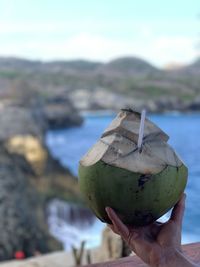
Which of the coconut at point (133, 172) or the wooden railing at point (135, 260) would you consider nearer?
the coconut at point (133, 172)

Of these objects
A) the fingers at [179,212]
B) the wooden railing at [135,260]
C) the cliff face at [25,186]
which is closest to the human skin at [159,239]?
the fingers at [179,212]

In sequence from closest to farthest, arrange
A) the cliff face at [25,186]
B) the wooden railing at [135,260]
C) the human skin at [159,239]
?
the human skin at [159,239] → the wooden railing at [135,260] → the cliff face at [25,186]

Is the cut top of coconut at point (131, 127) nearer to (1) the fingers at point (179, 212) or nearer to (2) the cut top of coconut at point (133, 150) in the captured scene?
(2) the cut top of coconut at point (133, 150)

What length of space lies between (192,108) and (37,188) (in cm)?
3425

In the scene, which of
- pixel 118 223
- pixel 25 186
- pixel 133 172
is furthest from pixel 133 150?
pixel 25 186

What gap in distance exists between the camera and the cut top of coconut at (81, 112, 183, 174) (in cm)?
134

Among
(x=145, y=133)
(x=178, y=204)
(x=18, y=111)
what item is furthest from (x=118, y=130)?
(x=18, y=111)

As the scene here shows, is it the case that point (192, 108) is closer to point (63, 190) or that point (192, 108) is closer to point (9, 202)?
point (63, 190)

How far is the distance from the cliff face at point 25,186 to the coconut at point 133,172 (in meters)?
4.57

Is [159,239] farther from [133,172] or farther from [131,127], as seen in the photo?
[131,127]

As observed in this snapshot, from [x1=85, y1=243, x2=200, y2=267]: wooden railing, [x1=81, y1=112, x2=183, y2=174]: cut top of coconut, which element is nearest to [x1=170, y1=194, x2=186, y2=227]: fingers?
[x1=81, y1=112, x2=183, y2=174]: cut top of coconut

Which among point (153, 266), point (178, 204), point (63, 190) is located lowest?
point (63, 190)

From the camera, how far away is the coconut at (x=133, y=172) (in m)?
1.34

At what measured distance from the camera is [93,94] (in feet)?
158
